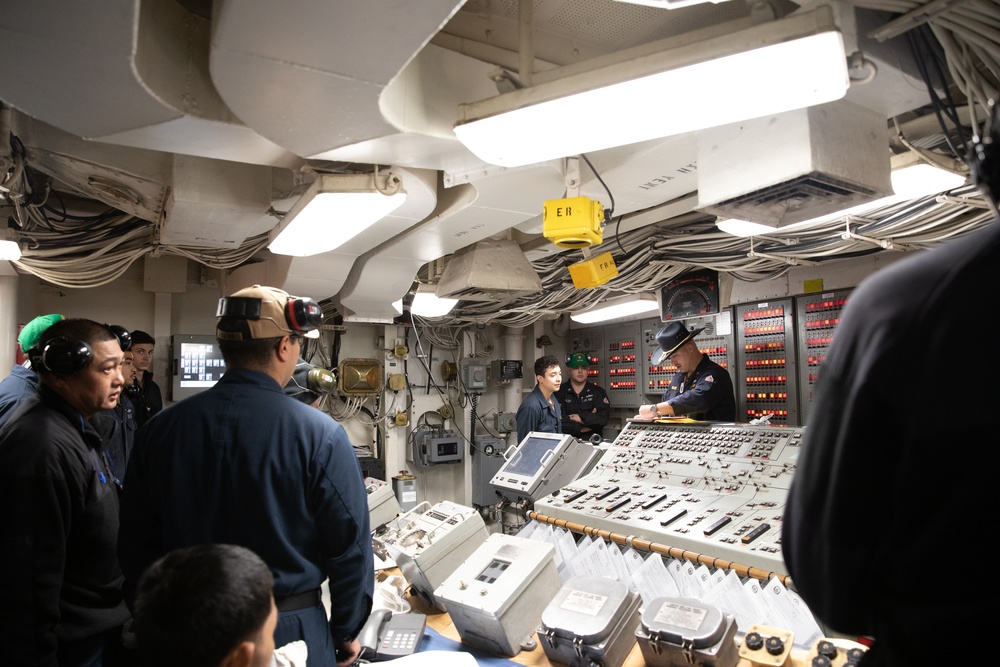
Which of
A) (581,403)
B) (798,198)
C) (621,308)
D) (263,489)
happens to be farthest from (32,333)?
(581,403)

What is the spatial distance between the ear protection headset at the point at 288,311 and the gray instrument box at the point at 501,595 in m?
1.02

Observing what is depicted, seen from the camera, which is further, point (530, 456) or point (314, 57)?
point (530, 456)

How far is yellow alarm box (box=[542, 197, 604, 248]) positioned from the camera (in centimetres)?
229

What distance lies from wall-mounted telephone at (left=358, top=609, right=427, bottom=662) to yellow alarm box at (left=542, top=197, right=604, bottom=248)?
1.49 metres

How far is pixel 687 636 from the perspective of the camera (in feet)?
5.55

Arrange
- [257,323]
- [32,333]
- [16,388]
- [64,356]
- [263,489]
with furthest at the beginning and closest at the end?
[32,333] → [16,388] → [64,356] → [257,323] → [263,489]

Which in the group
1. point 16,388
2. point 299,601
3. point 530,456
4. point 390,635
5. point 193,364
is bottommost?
point 390,635

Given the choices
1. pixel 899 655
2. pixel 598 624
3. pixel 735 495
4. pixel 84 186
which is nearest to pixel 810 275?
pixel 735 495

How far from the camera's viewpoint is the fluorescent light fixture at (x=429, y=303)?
4.74 metres

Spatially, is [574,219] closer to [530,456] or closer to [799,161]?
[799,161]

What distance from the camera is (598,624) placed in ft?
5.97

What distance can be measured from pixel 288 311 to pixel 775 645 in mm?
1659

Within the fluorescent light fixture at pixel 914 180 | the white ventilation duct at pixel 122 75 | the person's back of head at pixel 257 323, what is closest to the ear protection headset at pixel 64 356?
the person's back of head at pixel 257 323

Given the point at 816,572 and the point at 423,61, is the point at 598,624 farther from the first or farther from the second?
the point at 423,61
